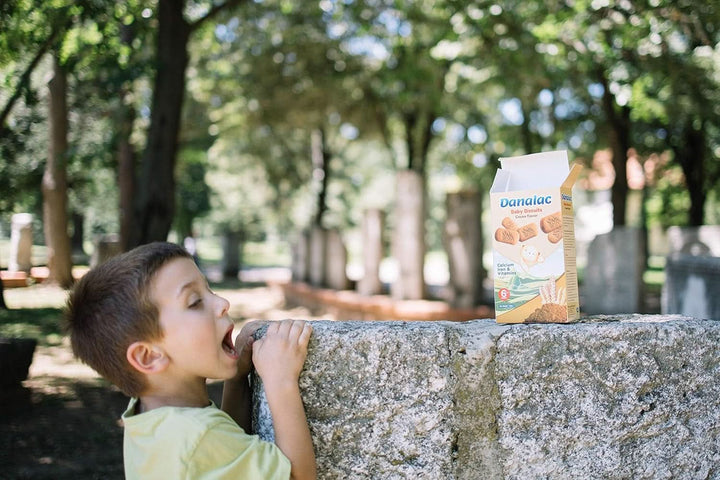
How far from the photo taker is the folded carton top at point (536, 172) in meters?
1.88

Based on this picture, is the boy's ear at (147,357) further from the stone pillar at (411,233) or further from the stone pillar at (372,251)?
the stone pillar at (372,251)

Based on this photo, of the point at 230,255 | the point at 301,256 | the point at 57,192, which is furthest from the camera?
the point at 230,255

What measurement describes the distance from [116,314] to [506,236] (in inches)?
44.3

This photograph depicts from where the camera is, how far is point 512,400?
1.79 m

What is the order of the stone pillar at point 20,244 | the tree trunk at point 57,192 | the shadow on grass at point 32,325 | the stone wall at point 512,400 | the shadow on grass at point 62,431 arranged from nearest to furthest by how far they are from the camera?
1. the stone wall at point 512,400
2. the shadow on grass at point 62,431
3. the shadow on grass at point 32,325
4. the tree trunk at point 57,192
5. the stone pillar at point 20,244

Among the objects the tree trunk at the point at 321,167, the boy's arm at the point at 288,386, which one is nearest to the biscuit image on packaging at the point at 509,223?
the boy's arm at the point at 288,386

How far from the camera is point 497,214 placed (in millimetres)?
1945

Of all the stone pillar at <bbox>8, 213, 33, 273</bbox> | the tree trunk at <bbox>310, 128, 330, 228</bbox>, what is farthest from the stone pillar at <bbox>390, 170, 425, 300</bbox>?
the tree trunk at <bbox>310, 128, 330, 228</bbox>

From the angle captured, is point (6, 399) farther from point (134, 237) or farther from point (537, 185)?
point (537, 185)

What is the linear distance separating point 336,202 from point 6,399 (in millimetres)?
36482

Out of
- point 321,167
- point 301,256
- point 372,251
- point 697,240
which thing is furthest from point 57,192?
point 697,240

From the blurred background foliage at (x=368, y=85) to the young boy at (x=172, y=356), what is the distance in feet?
15.4

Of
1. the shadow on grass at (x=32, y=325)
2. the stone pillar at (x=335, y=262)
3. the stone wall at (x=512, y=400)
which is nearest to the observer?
the stone wall at (x=512, y=400)

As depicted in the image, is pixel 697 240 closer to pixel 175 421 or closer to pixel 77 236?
pixel 175 421
